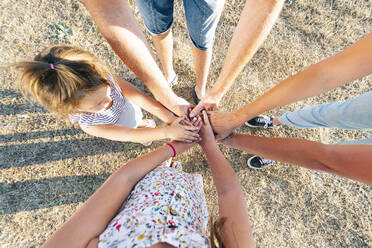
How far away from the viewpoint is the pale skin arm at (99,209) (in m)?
0.95

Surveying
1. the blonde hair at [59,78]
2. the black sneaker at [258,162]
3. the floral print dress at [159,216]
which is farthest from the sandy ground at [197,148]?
the blonde hair at [59,78]

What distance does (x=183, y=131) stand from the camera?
1542 millimetres

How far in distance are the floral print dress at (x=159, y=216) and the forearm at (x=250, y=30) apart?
83cm

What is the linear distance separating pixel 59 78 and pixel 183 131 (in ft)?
2.83

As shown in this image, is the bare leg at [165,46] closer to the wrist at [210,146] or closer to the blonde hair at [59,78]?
the blonde hair at [59,78]

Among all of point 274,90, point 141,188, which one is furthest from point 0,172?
point 274,90

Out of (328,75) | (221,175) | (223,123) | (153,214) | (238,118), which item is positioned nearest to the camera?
(328,75)

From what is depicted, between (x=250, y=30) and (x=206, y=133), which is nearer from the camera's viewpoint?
(x=250, y=30)

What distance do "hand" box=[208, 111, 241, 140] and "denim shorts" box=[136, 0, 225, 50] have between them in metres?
0.53

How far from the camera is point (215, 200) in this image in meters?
2.10

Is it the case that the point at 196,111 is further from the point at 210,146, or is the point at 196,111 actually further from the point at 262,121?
the point at 262,121

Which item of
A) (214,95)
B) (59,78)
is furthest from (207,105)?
(59,78)

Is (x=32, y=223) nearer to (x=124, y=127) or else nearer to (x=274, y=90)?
(x=124, y=127)

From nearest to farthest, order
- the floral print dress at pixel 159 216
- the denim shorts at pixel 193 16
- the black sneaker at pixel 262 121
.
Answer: the floral print dress at pixel 159 216 → the denim shorts at pixel 193 16 → the black sneaker at pixel 262 121
